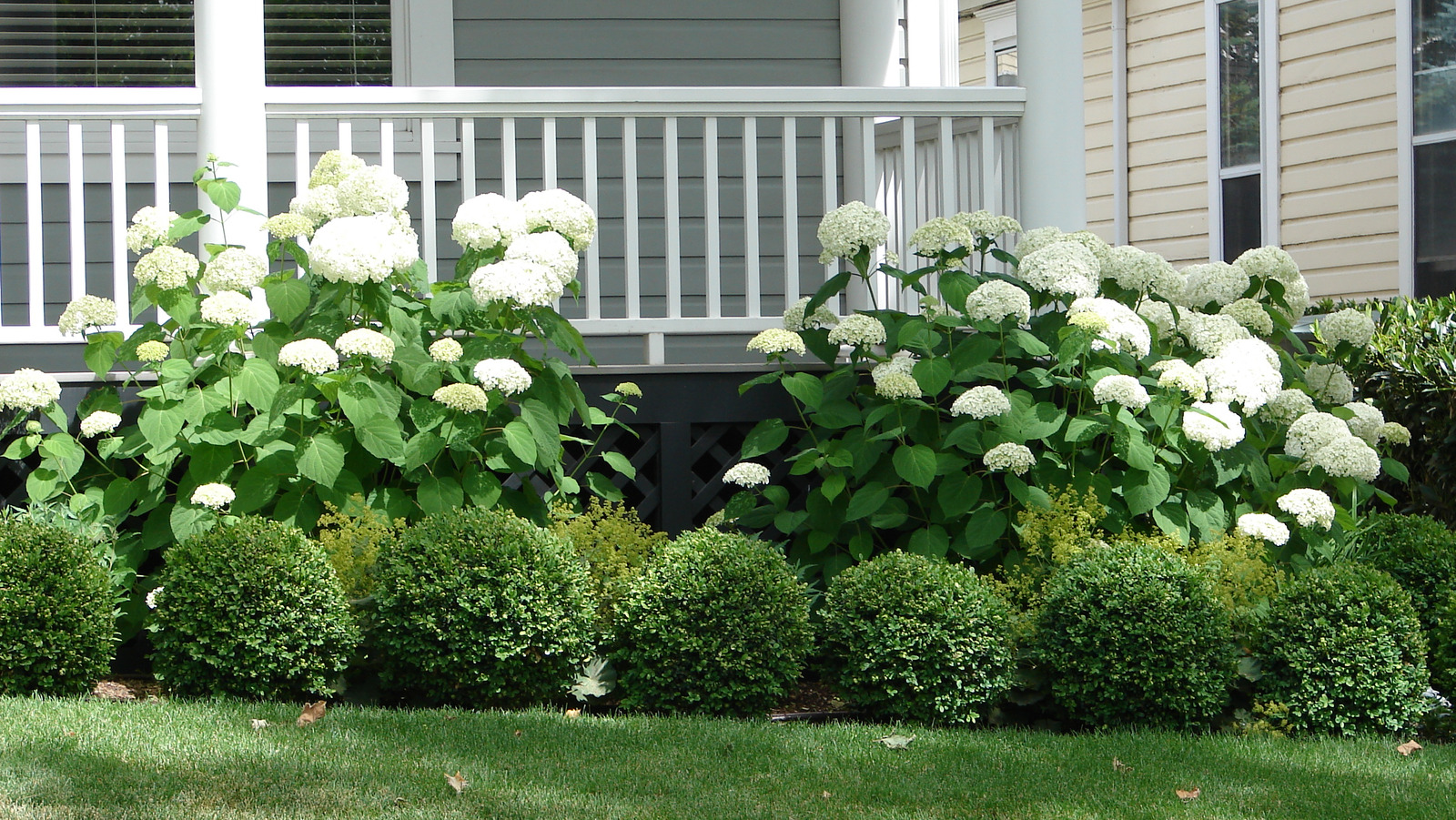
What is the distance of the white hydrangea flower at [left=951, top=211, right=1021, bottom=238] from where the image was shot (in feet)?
15.0

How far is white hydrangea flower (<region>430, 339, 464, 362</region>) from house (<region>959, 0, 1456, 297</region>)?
3.49 m

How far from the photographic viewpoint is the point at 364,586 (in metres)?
3.98

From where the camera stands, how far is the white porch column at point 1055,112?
202 inches

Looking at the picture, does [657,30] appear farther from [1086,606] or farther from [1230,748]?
[1230,748]

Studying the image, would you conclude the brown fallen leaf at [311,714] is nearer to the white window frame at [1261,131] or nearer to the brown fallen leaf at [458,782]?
the brown fallen leaf at [458,782]

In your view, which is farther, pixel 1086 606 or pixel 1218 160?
pixel 1218 160

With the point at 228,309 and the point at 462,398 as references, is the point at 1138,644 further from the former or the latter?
the point at 228,309

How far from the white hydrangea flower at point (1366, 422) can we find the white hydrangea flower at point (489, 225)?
2.96 meters

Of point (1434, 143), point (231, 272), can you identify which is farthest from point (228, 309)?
point (1434, 143)

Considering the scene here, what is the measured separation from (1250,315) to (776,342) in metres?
1.80

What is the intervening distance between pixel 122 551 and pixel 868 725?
7.99ft

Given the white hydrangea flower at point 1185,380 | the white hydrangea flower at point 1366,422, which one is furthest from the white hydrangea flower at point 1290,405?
the white hydrangea flower at point 1185,380

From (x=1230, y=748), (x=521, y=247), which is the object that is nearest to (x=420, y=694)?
(x=521, y=247)

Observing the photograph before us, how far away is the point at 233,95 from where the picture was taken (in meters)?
4.62
